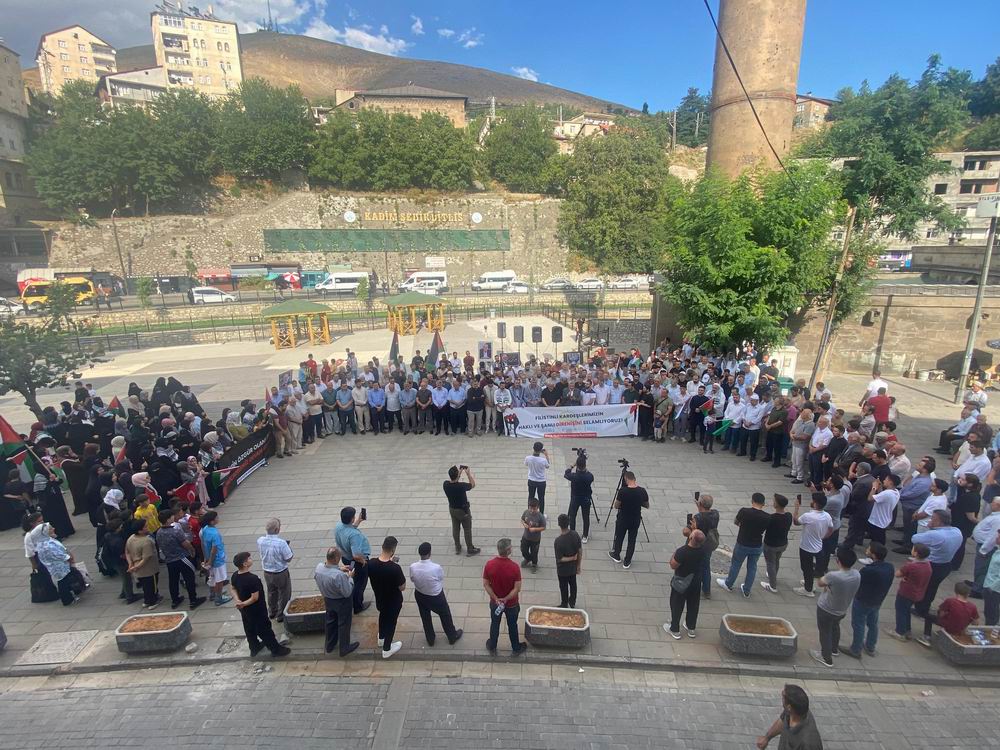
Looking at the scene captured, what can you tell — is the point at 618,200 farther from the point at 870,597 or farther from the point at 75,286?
the point at 870,597

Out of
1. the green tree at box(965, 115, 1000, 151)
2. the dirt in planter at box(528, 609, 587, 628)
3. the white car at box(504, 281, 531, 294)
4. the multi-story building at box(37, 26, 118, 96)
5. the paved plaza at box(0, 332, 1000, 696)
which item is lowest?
the paved plaza at box(0, 332, 1000, 696)

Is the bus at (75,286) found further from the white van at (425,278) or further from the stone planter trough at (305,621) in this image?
the stone planter trough at (305,621)

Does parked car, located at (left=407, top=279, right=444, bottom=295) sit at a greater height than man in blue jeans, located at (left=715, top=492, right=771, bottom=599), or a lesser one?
greater

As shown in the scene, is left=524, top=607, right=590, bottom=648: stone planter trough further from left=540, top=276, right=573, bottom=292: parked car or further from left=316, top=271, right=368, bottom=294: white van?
left=316, top=271, right=368, bottom=294: white van

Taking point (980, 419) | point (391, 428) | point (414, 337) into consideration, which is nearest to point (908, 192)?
point (980, 419)

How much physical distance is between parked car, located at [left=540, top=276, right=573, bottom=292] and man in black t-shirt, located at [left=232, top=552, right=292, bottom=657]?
140ft

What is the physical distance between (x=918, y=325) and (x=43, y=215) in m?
70.6

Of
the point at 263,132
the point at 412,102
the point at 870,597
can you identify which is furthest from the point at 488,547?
the point at 412,102

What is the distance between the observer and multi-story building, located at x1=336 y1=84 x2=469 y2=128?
81188mm

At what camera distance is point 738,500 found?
31.8ft

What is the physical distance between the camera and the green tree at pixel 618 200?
50.3 m

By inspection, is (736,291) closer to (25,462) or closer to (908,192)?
(908,192)

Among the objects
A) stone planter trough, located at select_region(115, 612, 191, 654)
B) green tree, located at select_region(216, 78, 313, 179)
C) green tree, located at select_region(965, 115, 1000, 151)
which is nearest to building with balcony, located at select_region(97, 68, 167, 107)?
green tree, located at select_region(216, 78, 313, 179)

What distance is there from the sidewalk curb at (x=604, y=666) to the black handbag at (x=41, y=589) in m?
1.31
